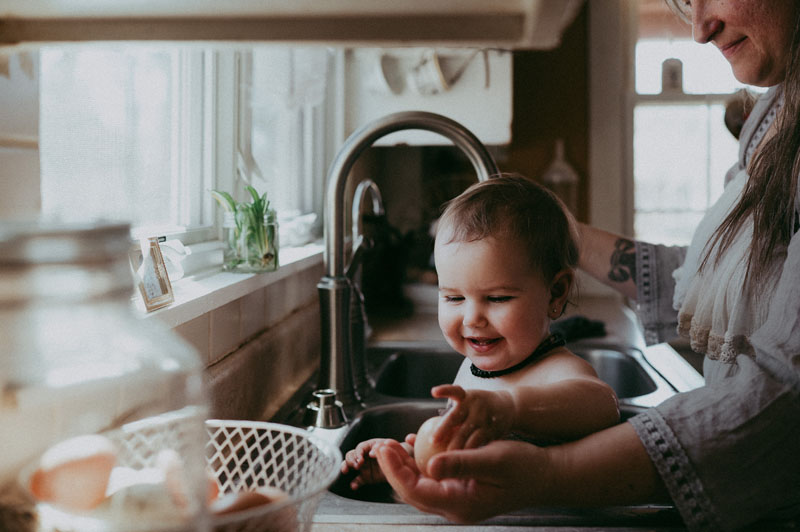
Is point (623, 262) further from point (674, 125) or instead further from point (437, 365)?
point (674, 125)

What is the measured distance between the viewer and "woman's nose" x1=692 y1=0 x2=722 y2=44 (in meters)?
0.85

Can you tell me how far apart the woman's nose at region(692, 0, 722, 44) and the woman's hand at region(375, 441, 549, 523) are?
2.05ft

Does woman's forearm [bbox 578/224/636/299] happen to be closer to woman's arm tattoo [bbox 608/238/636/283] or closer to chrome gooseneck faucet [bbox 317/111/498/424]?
woman's arm tattoo [bbox 608/238/636/283]

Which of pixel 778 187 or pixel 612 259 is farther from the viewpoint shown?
pixel 612 259

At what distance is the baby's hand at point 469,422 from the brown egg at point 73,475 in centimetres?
25

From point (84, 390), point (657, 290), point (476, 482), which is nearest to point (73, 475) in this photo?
point (84, 390)

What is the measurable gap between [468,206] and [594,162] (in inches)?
121

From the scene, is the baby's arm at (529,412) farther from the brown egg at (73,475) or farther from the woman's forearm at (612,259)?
the woman's forearm at (612,259)

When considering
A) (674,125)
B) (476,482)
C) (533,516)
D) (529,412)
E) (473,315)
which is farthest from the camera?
(674,125)

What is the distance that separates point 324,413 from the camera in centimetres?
105

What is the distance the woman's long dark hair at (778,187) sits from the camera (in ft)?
2.49

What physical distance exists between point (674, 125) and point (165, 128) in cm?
338

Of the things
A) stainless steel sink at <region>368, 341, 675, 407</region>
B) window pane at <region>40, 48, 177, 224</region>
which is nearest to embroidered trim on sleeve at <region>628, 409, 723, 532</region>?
window pane at <region>40, 48, 177, 224</region>

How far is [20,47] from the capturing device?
0.53 m
